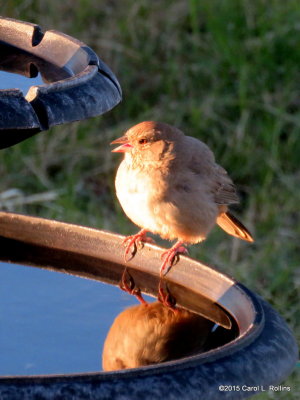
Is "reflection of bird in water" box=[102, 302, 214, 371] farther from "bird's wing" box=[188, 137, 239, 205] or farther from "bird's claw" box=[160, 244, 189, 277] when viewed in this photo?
"bird's wing" box=[188, 137, 239, 205]

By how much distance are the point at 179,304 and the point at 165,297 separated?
8 cm

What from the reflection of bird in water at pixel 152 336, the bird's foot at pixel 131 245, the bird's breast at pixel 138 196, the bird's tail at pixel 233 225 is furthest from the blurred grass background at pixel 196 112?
the reflection of bird in water at pixel 152 336

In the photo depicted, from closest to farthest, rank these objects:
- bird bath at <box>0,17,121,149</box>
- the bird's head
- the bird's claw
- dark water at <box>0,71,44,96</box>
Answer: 1. bird bath at <box>0,17,121,149</box>
2. dark water at <box>0,71,44,96</box>
3. the bird's claw
4. the bird's head

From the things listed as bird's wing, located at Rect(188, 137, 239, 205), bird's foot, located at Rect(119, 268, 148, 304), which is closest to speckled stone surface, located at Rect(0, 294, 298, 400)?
bird's foot, located at Rect(119, 268, 148, 304)

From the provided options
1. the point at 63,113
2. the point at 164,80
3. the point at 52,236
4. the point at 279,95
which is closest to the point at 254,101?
the point at 279,95

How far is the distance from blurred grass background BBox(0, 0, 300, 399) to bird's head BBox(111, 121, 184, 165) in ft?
6.61

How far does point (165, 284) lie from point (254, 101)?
175 inches

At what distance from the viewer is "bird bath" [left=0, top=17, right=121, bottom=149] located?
233 cm

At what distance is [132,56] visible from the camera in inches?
325

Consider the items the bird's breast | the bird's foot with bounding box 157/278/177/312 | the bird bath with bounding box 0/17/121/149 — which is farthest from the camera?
the bird's breast

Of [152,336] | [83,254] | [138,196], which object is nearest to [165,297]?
[152,336]

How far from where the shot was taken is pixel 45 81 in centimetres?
302

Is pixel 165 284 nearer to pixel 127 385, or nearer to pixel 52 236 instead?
pixel 52 236

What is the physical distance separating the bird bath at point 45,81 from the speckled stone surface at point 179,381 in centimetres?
61
